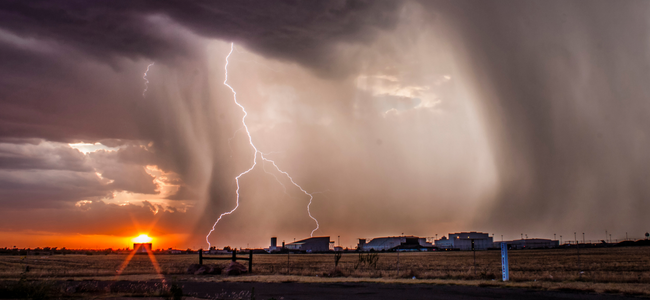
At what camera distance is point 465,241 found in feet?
556

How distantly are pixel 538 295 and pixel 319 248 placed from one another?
7023 inches

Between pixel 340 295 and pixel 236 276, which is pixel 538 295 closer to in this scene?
pixel 340 295

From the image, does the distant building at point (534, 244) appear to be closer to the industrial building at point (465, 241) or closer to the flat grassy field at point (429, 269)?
the industrial building at point (465, 241)

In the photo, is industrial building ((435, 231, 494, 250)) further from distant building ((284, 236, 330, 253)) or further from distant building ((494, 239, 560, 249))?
distant building ((284, 236, 330, 253))

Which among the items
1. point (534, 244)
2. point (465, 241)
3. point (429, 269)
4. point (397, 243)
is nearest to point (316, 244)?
point (397, 243)

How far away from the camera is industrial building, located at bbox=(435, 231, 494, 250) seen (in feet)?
539

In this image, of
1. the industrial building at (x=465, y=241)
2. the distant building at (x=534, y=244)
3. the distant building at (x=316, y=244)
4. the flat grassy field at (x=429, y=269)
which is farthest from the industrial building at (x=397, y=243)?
the flat grassy field at (x=429, y=269)

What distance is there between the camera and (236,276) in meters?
25.9

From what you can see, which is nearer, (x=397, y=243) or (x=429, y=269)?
(x=429, y=269)

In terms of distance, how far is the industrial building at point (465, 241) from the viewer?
164250mm

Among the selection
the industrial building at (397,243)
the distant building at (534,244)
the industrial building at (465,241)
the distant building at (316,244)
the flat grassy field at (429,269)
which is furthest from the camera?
the distant building at (316,244)

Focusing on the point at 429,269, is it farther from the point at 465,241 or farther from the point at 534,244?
the point at 534,244

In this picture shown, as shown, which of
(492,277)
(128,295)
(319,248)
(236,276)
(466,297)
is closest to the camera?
(128,295)

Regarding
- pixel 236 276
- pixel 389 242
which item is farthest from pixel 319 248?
pixel 236 276
